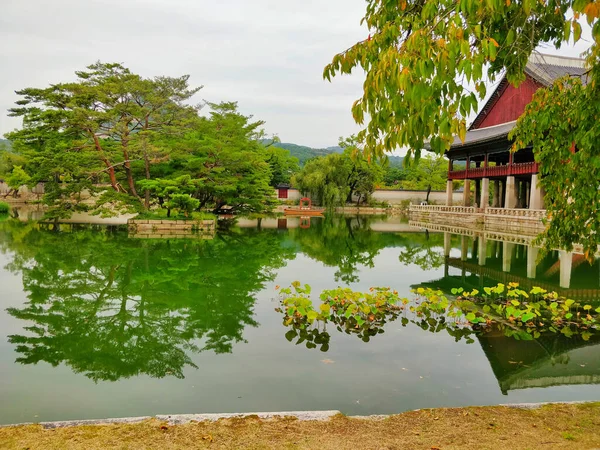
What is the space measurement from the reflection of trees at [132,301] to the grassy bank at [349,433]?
175 cm

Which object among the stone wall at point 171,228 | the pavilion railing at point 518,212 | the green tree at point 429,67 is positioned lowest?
the stone wall at point 171,228

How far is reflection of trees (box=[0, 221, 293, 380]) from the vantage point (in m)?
5.64

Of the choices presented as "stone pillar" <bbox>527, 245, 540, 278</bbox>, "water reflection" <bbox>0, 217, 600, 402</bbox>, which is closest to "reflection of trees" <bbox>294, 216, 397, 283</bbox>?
"water reflection" <bbox>0, 217, 600, 402</bbox>

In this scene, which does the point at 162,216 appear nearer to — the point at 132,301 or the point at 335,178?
the point at 132,301

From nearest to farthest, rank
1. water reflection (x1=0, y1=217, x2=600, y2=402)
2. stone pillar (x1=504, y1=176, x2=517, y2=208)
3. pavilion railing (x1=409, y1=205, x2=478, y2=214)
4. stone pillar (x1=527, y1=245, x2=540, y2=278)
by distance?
water reflection (x1=0, y1=217, x2=600, y2=402) → stone pillar (x1=527, y1=245, x2=540, y2=278) → stone pillar (x1=504, y1=176, x2=517, y2=208) → pavilion railing (x1=409, y1=205, x2=478, y2=214)

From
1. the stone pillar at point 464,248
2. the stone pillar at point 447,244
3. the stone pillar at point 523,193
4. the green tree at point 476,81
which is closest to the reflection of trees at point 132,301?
the green tree at point 476,81

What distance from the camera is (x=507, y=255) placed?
49.6ft

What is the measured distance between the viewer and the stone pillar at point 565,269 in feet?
33.5

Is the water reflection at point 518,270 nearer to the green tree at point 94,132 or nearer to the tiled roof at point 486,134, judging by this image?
the tiled roof at point 486,134

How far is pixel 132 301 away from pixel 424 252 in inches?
410

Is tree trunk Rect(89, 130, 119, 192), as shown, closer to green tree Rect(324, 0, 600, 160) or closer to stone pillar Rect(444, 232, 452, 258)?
stone pillar Rect(444, 232, 452, 258)

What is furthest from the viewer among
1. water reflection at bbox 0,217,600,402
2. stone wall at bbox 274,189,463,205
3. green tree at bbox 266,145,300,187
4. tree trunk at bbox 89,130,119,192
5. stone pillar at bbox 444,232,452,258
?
stone wall at bbox 274,189,463,205

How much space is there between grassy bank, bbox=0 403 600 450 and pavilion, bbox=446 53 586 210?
22852mm

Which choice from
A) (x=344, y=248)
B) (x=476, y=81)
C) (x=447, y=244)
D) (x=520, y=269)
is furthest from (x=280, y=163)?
(x=476, y=81)
